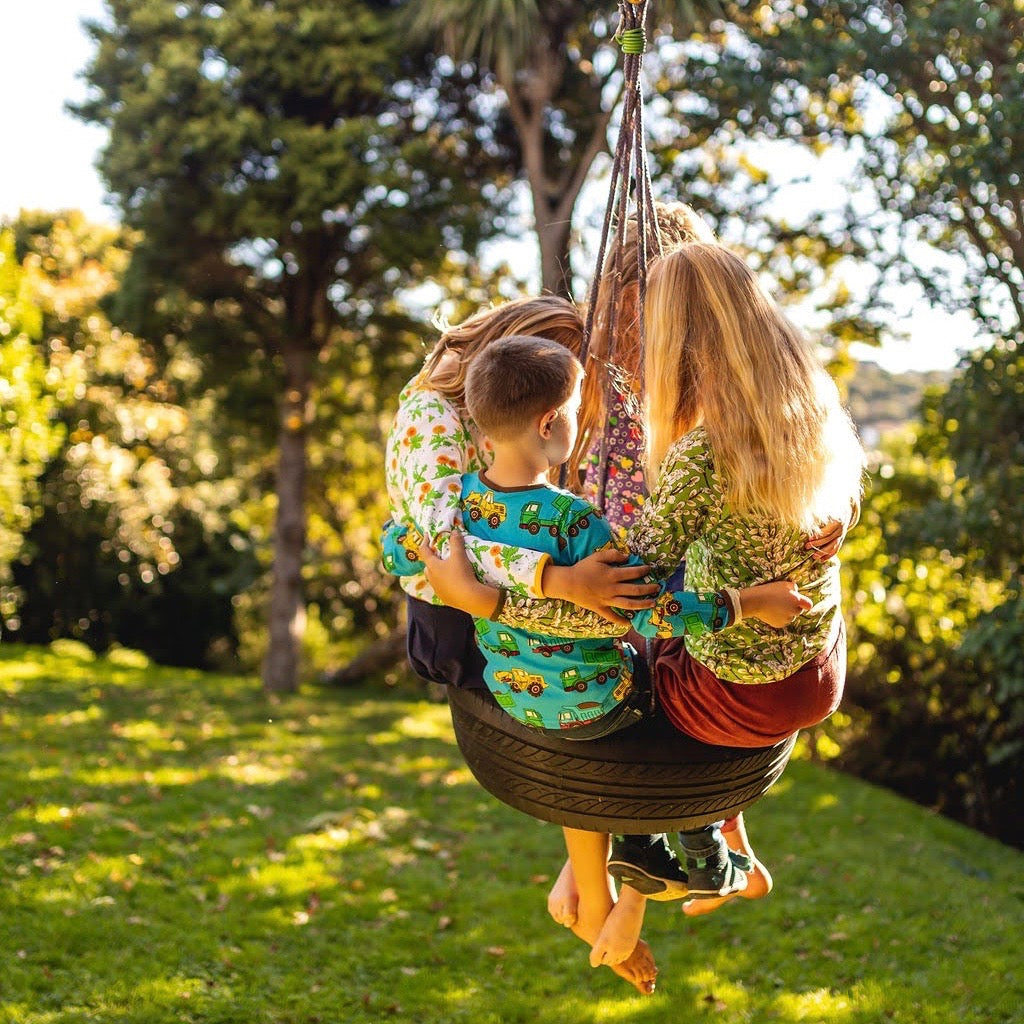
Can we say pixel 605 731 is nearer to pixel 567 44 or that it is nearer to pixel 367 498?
pixel 567 44

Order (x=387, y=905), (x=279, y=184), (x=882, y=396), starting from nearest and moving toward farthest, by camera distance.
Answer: (x=387, y=905), (x=279, y=184), (x=882, y=396)

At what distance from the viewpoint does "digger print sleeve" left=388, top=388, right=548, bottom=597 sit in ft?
6.16

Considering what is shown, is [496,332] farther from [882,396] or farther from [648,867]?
[882,396]

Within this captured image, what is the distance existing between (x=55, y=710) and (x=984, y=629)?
23.1ft

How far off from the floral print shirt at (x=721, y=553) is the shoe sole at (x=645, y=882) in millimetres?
603

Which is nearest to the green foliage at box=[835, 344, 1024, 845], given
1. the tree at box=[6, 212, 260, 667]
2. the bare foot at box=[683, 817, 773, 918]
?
the bare foot at box=[683, 817, 773, 918]

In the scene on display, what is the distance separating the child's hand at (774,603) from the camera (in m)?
1.82

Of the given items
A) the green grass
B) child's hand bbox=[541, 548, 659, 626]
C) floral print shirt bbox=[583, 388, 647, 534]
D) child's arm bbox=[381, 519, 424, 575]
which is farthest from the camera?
the green grass

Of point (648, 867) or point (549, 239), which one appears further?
point (549, 239)

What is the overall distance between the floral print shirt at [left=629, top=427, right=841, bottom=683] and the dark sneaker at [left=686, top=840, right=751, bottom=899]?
0.61m

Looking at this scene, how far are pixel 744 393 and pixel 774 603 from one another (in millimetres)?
361

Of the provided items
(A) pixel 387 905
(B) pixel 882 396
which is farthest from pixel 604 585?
(B) pixel 882 396

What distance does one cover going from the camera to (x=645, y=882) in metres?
2.33

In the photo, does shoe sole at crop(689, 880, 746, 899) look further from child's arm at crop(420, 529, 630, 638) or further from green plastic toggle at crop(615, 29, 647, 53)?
green plastic toggle at crop(615, 29, 647, 53)
